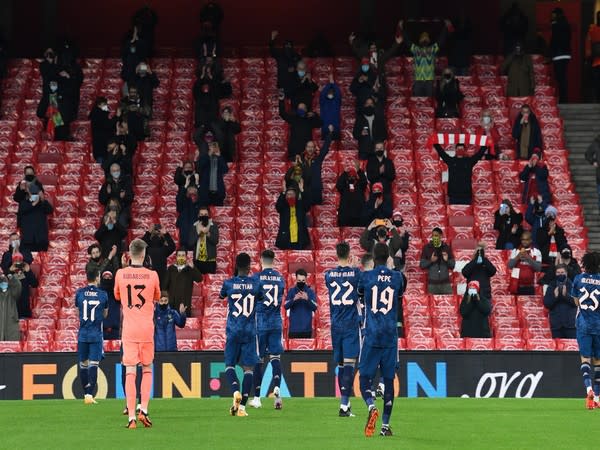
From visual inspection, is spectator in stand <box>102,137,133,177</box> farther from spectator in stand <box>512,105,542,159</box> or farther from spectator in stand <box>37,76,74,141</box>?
spectator in stand <box>512,105,542,159</box>

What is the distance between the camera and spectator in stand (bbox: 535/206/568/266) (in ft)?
93.9

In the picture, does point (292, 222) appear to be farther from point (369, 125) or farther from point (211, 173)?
point (369, 125)

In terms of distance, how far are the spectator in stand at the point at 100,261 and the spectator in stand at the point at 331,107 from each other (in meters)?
6.76

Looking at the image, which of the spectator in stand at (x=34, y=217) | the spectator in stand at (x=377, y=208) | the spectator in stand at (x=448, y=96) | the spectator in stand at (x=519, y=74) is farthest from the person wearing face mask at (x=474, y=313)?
the spectator in stand at (x=519, y=74)

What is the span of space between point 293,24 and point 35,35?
705 cm

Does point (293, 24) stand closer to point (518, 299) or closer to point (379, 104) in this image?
point (379, 104)

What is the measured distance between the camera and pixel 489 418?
18.9 m

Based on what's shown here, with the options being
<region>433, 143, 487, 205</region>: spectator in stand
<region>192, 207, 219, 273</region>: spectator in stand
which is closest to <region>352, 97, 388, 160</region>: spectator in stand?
<region>433, 143, 487, 205</region>: spectator in stand

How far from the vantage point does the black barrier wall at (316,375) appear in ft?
80.3

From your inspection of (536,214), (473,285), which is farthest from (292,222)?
(536,214)

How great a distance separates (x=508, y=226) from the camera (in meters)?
29.4

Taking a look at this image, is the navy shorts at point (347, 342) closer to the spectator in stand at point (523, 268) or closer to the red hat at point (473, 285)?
the red hat at point (473, 285)

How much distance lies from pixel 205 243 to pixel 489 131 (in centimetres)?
742

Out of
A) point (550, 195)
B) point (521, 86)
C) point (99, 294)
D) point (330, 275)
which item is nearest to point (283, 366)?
point (99, 294)
